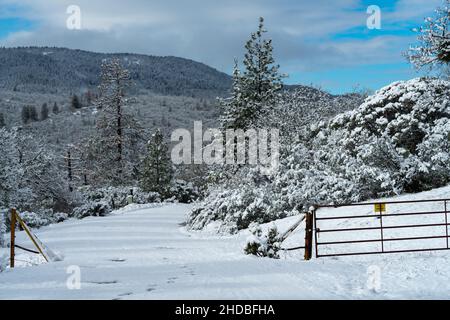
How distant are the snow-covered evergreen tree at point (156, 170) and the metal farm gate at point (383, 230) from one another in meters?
35.2

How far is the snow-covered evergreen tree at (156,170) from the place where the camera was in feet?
169

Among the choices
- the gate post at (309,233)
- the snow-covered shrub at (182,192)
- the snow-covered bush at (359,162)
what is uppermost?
the snow-covered bush at (359,162)

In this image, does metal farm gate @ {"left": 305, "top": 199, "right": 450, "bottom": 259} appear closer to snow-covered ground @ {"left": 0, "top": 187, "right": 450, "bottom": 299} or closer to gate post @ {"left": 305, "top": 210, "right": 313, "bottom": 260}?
gate post @ {"left": 305, "top": 210, "right": 313, "bottom": 260}

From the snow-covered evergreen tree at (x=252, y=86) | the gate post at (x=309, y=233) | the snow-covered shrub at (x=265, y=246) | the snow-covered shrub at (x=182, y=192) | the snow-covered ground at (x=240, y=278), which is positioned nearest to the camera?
the snow-covered ground at (x=240, y=278)

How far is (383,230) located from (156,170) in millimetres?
39255

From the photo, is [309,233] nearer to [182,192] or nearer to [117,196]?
[117,196]

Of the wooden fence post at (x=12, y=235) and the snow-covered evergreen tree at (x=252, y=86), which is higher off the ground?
the snow-covered evergreen tree at (x=252, y=86)

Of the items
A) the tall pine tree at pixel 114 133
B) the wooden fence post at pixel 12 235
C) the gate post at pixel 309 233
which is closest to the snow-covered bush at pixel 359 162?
the gate post at pixel 309 233

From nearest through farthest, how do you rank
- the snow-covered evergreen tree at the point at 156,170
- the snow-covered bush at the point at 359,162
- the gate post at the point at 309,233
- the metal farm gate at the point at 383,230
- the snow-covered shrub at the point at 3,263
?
1. the snow-covered shrub at the point at 3,263
2. the gate post at the point at 309,233
3. the metal farm gate at the point at 383,230
4. the snow-covered bush at the point at 359,162
5. the snow-covered evergreen tree at the point at 156,170

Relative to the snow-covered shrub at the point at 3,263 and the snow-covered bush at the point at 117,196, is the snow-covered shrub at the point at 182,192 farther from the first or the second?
the snow-covered shrub at the point at 3,263

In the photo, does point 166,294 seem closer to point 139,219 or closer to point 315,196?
point 315,196

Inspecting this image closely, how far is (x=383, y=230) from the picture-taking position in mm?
14594

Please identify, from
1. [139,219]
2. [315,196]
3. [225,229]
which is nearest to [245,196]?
[225,229]

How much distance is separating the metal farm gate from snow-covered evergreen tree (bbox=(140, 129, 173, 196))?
35.2m
